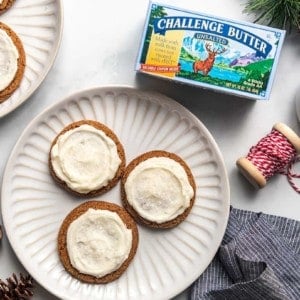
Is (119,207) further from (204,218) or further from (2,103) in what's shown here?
(2,103)

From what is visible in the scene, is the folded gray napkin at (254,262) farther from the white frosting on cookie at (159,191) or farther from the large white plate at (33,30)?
the large white plate at (33,30)

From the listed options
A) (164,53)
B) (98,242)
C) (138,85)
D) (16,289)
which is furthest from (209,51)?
(16,289)

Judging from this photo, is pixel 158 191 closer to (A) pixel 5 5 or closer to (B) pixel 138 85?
(B) pixel 138 85

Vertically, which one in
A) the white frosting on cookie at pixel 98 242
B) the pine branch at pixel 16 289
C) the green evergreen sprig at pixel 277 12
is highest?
the green evergreen sprig at pixel 277 12

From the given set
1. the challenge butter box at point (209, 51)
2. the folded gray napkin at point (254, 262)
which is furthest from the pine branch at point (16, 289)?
the challenge butter box at point (209, 51)

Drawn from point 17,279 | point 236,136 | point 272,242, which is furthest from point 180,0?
point 17,279

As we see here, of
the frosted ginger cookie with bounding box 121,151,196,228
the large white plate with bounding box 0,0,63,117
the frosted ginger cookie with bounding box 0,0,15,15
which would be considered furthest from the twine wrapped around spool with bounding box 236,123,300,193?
the frosted ginger cookie with bounding box 0,0,15,15
